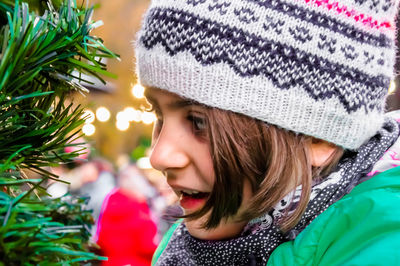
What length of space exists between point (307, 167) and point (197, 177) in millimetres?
297

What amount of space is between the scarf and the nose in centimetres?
28

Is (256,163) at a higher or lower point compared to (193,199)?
higher

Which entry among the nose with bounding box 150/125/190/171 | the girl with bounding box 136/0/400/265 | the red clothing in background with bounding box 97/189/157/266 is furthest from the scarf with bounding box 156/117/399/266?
the red clothing in background with bounding box 97/189/157/266

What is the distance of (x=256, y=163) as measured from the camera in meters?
1.20

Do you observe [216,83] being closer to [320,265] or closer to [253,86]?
[253,86]

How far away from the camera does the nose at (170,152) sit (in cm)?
117

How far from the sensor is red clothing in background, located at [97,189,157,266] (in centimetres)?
305

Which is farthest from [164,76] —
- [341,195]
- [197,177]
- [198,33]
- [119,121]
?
[119,121]

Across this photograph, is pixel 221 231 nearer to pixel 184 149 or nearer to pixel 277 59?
pixel 184 149

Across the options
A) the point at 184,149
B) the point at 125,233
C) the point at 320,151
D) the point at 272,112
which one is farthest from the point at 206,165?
the point at 125,233

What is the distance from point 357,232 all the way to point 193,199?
1.56 feet

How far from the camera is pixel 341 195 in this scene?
3.89ft

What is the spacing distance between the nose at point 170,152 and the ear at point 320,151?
352mm

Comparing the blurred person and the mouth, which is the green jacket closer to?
the mouth
